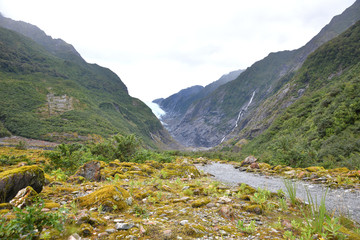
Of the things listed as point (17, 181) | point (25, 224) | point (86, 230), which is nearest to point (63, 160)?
point (17, 181)

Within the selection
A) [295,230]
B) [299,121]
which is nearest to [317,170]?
[295,230]

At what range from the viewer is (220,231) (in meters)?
4.48

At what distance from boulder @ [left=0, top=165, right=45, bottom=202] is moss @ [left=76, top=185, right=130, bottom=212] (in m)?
2.31

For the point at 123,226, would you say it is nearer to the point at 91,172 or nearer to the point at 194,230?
the point at 194,230

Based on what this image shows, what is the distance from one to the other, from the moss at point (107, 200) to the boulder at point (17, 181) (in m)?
2.31

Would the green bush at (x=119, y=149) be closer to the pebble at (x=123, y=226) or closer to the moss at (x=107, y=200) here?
the moss at (x=107, y=200)

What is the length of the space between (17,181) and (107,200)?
3.55m

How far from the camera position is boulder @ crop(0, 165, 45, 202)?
5.93m

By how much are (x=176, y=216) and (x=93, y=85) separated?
20994 cm

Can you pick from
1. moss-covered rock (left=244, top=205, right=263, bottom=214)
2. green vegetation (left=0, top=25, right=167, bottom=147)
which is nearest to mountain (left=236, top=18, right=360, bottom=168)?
moss-covered rock (left=244, top=205, right=263, bottom=214)

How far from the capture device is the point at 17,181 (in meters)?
6.34

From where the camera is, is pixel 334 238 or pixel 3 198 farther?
pixel 3 198

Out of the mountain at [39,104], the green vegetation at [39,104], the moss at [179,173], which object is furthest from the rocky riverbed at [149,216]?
the green vegetation at [39,104]

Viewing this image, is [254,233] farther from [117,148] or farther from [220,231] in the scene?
[117,148]
